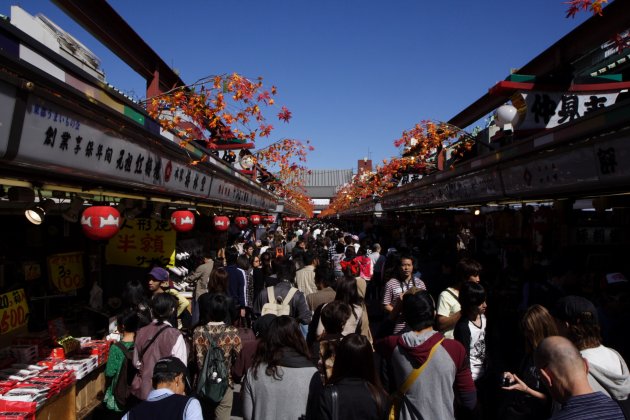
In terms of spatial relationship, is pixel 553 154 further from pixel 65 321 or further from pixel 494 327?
pixel 65 321

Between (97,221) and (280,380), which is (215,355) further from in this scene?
(97,221)

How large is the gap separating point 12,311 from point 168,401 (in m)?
3.57

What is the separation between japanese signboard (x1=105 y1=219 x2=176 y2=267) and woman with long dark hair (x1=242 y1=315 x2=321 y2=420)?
460 centimetres

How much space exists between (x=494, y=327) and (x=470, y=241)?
7.02 meters

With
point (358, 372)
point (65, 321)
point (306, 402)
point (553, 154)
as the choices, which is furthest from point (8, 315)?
point (553, 154)

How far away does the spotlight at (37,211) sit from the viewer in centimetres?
509

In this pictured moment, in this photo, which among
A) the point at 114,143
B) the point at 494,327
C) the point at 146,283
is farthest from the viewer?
the point at 146,283

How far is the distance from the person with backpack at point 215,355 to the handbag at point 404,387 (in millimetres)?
1833

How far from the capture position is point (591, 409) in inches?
95.7

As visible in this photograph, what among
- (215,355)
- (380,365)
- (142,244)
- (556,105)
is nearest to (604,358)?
(380,365)

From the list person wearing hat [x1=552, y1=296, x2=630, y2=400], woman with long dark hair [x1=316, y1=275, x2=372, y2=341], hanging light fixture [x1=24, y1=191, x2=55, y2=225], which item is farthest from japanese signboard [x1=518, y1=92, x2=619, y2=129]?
hanging light fixture [x1=24, y1=191, x2=55, y2=225]

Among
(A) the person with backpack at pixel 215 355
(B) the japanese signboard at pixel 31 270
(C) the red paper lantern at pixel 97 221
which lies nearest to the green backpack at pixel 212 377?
(A) the person with backpack at pixel 215 355

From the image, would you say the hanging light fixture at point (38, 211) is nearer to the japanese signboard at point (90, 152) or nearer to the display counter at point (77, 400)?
the japanese signboard at point (90, 152)

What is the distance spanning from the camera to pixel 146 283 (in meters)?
7.27
